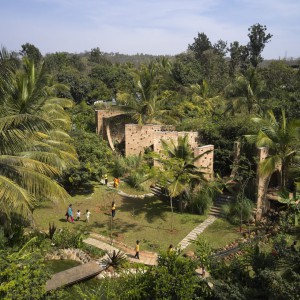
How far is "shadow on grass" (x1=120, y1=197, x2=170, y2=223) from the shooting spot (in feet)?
57.0

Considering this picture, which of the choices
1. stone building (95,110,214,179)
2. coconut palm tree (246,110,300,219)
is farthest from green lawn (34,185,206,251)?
coconut palm tree (246,110,300,219)

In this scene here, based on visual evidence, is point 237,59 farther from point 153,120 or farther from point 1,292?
point 1,292

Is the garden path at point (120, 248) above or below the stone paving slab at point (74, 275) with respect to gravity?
below

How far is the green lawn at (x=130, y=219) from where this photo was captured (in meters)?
15.2

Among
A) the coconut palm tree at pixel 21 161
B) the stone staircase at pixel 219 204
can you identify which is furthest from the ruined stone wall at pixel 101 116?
the coconut palm tree at pixel 21 161

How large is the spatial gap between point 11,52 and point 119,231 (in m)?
9.06

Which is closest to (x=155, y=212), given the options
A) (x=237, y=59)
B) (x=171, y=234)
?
(x=171, y=234)

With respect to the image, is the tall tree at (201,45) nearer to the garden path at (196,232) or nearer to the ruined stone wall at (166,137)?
the ruined stone wall at (166,137)

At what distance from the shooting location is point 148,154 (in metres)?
18.0

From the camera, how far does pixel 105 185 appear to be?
2106cm

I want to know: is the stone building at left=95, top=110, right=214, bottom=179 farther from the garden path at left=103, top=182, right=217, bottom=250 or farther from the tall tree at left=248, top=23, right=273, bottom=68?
the tall tree at left=248, top=23, right=273, bottom=68

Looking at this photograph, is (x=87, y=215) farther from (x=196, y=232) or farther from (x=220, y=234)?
(x=220, y=234)

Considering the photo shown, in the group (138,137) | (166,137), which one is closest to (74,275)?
(166,137)

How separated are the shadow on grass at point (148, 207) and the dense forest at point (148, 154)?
117 cm
